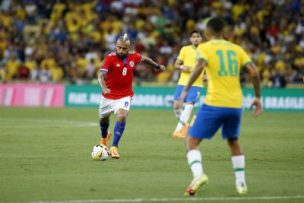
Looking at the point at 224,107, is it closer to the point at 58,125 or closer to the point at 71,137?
the point at 71,137

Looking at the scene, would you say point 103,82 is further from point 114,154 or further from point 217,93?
point 217,93

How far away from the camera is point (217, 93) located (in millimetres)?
10961

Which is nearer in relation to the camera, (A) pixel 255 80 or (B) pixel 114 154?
(A) pixel 255 80

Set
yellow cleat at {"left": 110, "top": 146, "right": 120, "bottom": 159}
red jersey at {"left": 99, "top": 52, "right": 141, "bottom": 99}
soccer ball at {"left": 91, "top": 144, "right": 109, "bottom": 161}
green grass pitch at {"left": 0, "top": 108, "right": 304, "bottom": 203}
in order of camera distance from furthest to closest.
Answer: red jersey at {"left": 99, "top": 52, "right": 141, "bottom": 99} → yellow cleat at {"left": 110, "top": 146, "right": 120, "bottom": 159} → soccer ball at {"left": 91, "top": 144, "right": 109, "bottom": 161} → green grass pitch at {"left": 0, "top": 108, "right": 304, "bottom": 203}

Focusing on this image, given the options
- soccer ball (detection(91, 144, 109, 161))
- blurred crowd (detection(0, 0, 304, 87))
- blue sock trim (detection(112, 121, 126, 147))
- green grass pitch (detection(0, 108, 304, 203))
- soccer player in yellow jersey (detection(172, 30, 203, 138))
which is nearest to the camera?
green grass pitch (detection(0, 108, 304, 203))

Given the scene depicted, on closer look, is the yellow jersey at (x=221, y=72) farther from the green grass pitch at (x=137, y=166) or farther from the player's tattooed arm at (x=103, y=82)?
the player's tattooed arm at (x=103, y=82)

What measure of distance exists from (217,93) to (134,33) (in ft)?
87.2

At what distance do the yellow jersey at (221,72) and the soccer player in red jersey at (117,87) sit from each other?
505 cm

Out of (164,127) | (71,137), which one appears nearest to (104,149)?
(71,137)

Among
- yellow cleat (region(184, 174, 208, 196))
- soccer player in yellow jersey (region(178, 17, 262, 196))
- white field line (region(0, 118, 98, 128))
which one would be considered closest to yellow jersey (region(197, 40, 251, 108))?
soccer player in yellow jersey (region(178, 17, 262, 196))

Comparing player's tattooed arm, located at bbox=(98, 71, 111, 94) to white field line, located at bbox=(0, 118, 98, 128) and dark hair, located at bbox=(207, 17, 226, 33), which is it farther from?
white field line, located at bbox=(0, 118, 98, 128)

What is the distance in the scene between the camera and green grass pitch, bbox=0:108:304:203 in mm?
11188

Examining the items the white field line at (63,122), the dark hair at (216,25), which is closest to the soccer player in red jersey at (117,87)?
the dark hair at (216,25)

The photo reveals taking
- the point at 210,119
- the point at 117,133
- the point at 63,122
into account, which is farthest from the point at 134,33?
the point at 210,119
